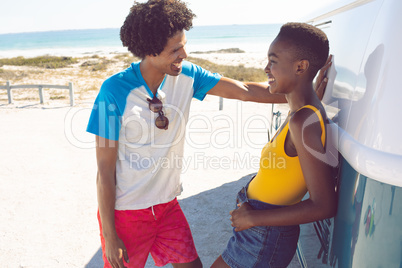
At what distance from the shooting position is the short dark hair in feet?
5.21

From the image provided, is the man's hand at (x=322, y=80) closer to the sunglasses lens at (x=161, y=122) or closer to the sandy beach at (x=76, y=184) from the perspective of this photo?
the sandy beach at (x=76, y=184)

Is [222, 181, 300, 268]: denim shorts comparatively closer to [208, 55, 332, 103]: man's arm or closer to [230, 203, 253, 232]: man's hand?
[230, 203, 253, 232]: man's hand

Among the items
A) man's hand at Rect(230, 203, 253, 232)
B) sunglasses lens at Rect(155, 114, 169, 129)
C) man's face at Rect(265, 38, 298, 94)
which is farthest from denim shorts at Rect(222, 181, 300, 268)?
sunglasses lens at Rect(155, 114, 169, 129)

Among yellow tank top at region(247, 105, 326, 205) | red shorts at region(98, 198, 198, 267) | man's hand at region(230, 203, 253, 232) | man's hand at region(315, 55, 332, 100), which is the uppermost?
man's hand at region(315, 55, 332, 100)

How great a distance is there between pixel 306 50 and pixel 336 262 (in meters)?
0.91

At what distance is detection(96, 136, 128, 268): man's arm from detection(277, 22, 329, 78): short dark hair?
3.49ft

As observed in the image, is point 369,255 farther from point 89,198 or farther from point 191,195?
point 89,198

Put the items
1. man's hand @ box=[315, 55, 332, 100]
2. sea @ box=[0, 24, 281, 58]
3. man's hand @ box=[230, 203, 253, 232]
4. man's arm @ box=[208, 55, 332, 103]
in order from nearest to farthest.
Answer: man's hand @ box=[230, 203, 253, 232] < man's hand @ box=[315, 55, 332, 100] < man's arm @ box=[208, 55, 332, 103] < sea @ box=[0, 24, 281, 58]

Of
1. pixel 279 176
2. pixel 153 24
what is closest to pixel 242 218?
pixel 279 176

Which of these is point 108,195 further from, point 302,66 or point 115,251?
point 302,66

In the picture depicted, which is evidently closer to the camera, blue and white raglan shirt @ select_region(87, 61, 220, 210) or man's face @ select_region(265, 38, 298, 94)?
man's face @ select_region(265, 38, 298, 94)

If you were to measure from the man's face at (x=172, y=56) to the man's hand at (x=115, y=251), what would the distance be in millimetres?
1036

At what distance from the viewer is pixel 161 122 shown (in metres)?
2.11

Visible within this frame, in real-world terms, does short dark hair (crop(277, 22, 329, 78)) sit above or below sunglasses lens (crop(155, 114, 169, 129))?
above
